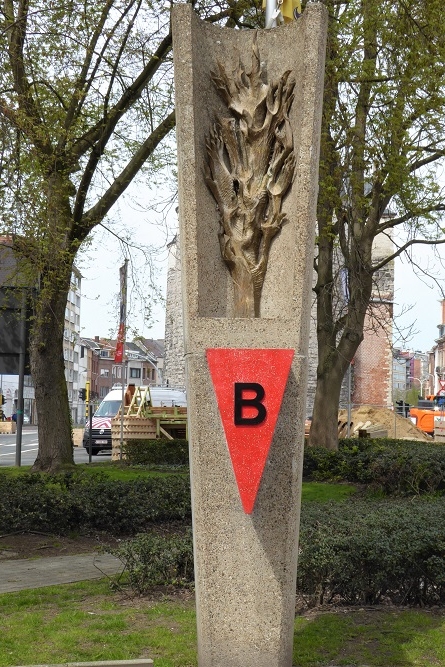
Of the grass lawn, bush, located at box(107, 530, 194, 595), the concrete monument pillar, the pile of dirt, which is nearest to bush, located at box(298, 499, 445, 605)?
the grass lawn

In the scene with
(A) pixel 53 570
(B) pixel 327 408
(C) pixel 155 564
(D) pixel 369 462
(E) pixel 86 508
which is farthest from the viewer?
(B) pixel 327 408

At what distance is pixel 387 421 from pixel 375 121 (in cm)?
2645

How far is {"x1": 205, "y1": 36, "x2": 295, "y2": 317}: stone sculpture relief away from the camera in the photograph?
691 centimetres

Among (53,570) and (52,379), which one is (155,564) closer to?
(53,570)

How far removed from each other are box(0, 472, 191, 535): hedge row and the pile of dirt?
27.2m

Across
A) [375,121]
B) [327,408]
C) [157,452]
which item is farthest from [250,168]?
[157,452]

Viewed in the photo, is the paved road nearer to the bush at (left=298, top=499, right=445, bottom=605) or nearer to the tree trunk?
the tree trunk

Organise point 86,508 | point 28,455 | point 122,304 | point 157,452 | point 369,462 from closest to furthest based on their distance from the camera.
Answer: point 86,508
point 369,462
point 122,304
point 157,452
point 28,455

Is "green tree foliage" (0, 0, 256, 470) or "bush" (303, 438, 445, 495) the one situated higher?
"green tree foliage" (0, 0, 256, 470)

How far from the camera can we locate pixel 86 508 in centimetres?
1160

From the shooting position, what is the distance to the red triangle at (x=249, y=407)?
20.0ft

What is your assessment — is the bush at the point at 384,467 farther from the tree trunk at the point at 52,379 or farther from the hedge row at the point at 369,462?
the tree trunk at the point at 52,379

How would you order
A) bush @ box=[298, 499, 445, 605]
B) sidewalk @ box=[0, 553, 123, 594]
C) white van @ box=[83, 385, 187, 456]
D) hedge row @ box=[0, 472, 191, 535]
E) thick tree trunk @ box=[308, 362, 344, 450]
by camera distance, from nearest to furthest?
bush @ box=[298, 499, 445, 605], sidewalk @ box=[0, 553, 123, 594], hedge row @ box=[0, 472, 191, 535], thick tree trunk @ box=[308, 362, 344, 450], white van @ box=[83, 385, 187, 456]

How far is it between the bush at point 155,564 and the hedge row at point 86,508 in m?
3.37
